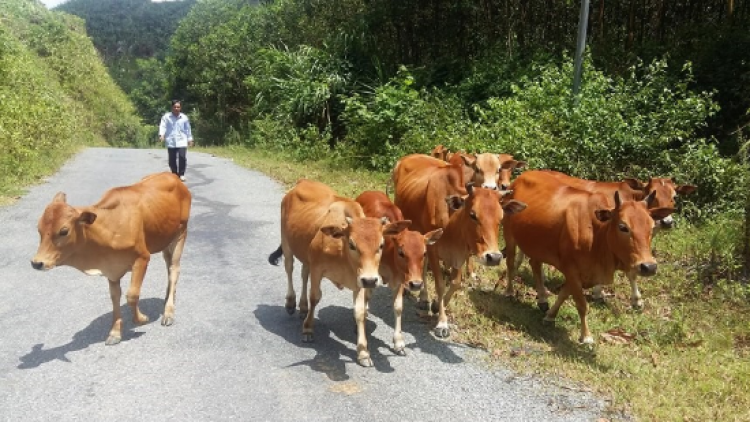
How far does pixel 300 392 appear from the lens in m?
4.34

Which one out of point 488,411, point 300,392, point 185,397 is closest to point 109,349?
point 185,397

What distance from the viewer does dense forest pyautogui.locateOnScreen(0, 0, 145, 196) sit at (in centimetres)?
1430

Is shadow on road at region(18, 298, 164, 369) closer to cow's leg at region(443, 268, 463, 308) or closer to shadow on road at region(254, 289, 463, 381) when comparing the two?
shadow on road at region(254, 289, 463, 381)

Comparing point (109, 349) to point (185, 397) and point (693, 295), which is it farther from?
point (693, 295)

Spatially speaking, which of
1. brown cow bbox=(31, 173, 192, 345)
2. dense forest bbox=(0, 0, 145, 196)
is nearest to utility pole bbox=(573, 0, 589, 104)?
brown cow bbox=(31, 173, 192, 345)

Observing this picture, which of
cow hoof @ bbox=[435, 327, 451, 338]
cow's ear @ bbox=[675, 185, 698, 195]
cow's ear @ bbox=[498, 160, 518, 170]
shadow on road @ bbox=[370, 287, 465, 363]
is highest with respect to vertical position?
cow's ear @ bbox=[498, 160, 518, 170]

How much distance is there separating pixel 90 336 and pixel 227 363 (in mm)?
1362

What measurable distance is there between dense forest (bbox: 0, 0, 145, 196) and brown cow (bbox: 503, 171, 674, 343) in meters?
9.71

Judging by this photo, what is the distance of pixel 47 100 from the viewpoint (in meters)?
20.2

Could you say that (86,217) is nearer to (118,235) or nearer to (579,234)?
(118,235)

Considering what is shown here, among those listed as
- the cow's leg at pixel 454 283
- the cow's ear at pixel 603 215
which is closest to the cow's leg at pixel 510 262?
the cow's leg at pixel 454 283

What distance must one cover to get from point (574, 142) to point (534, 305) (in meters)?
3.89

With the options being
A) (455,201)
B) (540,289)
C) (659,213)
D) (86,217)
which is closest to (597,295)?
(540,289)

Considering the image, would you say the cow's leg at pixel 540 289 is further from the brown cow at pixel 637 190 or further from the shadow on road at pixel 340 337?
the shadow on road at pixel 340 337
